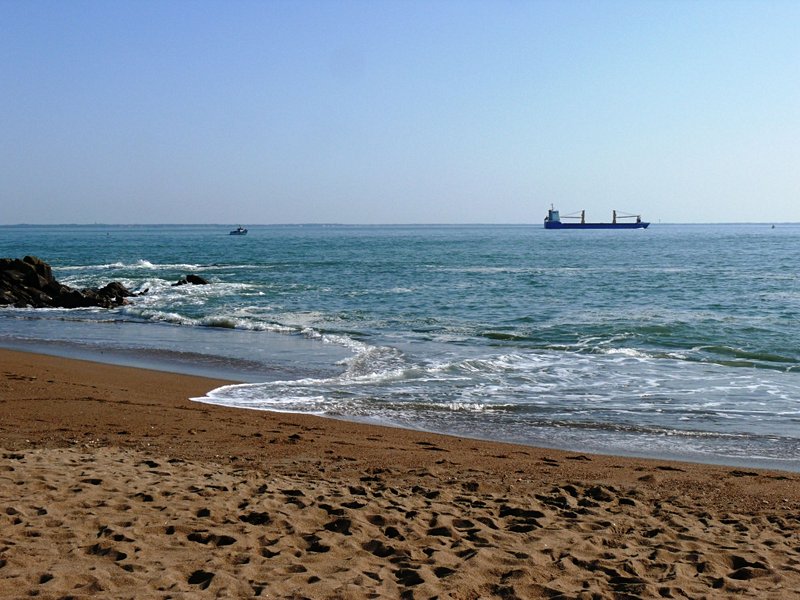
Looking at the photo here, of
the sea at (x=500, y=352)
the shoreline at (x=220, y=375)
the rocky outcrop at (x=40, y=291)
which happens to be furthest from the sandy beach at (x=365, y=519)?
the rocky outcrop at (x=40, y=291)

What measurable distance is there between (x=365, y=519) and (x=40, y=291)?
26940 millimetres

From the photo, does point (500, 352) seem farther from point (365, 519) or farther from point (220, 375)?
point (365, 519)

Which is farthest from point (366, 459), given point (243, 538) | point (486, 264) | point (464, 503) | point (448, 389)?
point (486, 264)

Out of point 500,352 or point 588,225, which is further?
point 588,225

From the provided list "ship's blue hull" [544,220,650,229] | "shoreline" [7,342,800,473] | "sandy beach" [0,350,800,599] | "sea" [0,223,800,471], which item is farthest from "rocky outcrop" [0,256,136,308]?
"ship's blue hull" [544,220,650,229]

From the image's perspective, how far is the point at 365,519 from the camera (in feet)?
19.7

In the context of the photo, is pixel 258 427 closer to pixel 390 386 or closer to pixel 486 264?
pixel 390 386

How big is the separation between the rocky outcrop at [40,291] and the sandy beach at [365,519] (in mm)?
20323

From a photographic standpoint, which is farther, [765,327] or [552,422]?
[765,327]

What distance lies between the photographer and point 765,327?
22.0m

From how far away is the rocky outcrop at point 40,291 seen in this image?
2877 cm

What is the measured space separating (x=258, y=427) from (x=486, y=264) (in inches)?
1886

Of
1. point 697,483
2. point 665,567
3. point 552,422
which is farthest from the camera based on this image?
point 552,422

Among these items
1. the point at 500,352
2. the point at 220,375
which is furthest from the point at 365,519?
the point at 500,352
